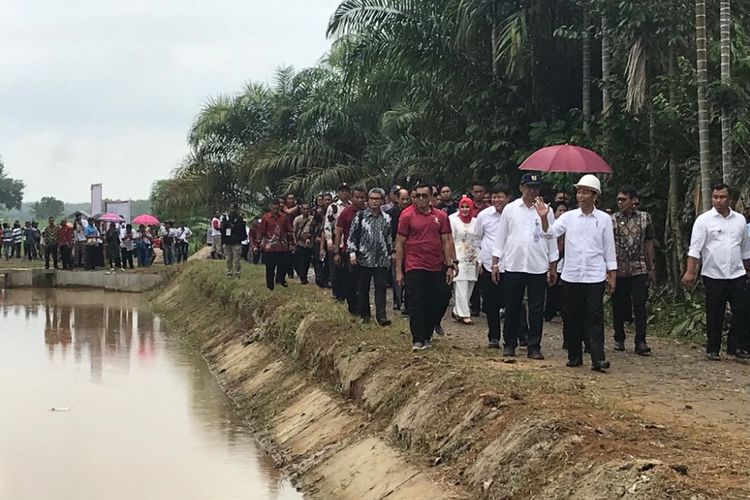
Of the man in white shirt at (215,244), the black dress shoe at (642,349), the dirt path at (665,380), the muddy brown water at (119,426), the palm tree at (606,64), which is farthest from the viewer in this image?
the man in white shirt at (215,244)

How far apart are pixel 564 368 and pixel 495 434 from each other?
2702 millimetres

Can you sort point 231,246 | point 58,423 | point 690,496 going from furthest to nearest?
point 231,246
point 58,423
point 690,496

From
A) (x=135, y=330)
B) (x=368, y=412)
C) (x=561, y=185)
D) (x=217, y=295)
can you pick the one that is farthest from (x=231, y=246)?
(x=368, y=412)

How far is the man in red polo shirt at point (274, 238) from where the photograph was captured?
17.8m

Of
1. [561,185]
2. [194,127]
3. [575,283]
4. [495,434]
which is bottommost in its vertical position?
[495,434]

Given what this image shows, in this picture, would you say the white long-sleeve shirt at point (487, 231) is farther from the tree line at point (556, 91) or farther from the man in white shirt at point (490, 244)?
the tree line at point (556, 91)

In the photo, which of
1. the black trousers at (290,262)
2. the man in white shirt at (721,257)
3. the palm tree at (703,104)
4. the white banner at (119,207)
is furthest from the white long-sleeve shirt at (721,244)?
the white banner at (119,207)

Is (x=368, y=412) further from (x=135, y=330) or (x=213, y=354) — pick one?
(x=135, y=330)

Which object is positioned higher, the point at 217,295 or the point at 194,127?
the point at 194,127

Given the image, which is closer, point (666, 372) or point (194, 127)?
point (666, 372)

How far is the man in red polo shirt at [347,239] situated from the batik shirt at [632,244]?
3.11m

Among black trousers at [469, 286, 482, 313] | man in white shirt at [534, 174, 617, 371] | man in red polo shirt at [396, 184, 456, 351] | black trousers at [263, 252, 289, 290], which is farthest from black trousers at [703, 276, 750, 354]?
black trousers at [263, 252, 289, 290]

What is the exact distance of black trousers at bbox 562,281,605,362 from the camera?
30.6ft

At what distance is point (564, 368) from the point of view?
31.6ft
